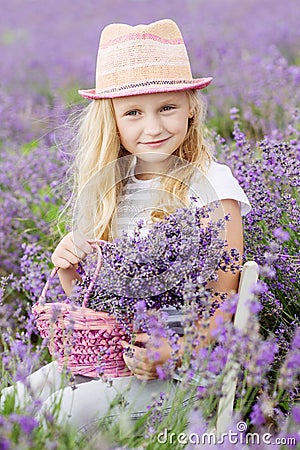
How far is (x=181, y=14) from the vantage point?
11148 millimetres

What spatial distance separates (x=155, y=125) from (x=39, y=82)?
569cm

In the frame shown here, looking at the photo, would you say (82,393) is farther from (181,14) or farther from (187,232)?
(181,14)

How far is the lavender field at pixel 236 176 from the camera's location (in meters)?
1.68

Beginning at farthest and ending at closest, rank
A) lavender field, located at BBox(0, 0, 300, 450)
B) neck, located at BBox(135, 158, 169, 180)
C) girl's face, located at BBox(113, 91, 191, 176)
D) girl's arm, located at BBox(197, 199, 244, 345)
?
neck, located at BBox(135, 158, 169, 180) → girl's face, located at BBox(113, 91, 191, 176) → girl's arm, located at BBox(197, 199, 244, 345) → lavender field, located at BBox(0, 0, 300, 450)

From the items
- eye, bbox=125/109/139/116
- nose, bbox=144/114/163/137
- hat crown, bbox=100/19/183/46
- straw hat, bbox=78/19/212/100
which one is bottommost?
nose, bbox=144/114/163/137

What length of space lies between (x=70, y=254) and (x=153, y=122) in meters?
0.46

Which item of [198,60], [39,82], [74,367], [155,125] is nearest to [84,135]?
[155,125]

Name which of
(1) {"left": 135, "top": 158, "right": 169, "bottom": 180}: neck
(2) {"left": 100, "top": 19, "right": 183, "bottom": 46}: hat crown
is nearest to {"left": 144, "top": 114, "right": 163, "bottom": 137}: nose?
(1) {"left": 135, "top": 158, "right": 169, "bottom": 180}: neck

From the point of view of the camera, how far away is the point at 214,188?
7.17ft

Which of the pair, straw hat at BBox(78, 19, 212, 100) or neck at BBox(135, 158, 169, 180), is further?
neck at BBox(135, 158, 169, 180)

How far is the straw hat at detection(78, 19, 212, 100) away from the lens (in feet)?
7.07

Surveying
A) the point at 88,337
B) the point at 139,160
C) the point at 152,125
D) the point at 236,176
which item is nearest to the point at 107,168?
the point at 139,160

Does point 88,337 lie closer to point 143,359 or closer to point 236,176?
point 143,359

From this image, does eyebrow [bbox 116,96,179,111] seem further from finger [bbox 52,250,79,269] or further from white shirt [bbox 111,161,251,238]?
finger [bbox 52,250,79,269]
